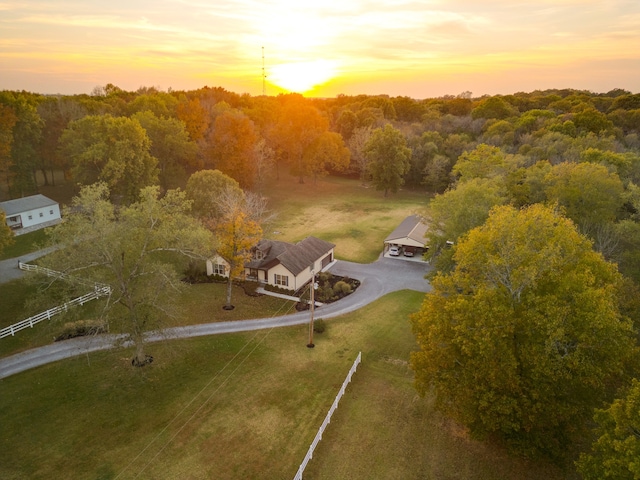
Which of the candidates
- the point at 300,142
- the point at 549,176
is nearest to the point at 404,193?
the point at 300,142

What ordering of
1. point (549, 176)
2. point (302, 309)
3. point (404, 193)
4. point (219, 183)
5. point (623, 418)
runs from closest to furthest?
point (623, 418)
point (302, 309)
point (549, 176)
point (219, 183)
point (404, 193)

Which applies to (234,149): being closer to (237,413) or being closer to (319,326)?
(319,326)

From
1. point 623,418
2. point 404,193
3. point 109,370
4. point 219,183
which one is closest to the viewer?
point 623,418

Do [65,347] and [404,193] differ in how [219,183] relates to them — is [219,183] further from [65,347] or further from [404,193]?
[404,193]

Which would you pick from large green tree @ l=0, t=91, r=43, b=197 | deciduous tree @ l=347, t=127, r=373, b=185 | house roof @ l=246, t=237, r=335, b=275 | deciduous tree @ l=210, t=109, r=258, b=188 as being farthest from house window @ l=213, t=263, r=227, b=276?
deciduous tree @ l=347, t=127, r=373, b=185

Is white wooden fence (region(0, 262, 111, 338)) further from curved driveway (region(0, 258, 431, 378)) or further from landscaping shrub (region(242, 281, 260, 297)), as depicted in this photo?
landscaping shrub (region(242, 281, 260, 297))

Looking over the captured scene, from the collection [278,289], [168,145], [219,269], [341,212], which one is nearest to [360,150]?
[341,212]
